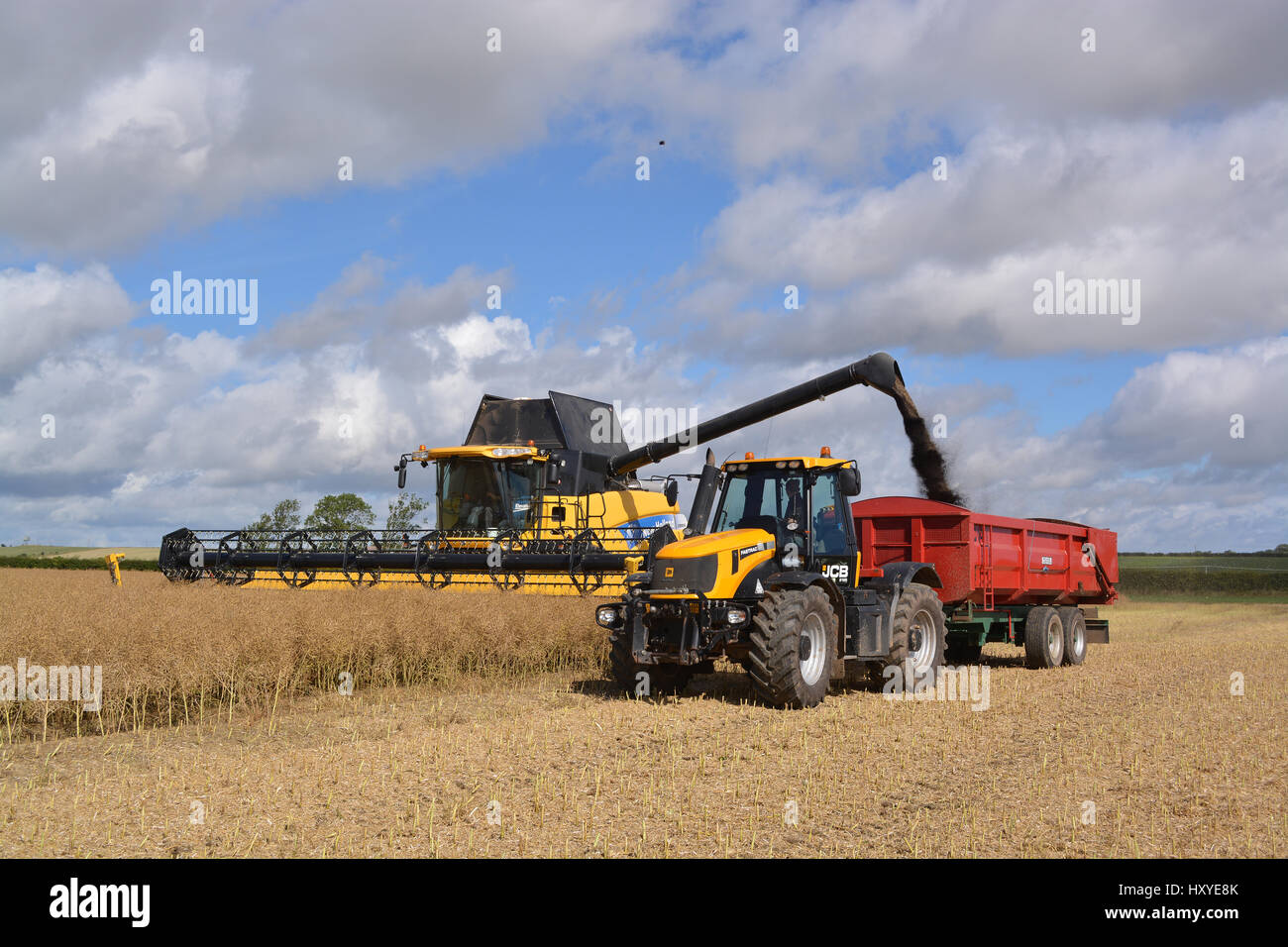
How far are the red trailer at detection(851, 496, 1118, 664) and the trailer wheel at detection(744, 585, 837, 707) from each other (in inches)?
117

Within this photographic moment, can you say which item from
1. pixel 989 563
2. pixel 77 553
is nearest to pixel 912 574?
pixel 989 563

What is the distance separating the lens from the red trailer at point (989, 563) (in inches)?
478

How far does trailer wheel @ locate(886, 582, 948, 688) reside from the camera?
10.1 metres

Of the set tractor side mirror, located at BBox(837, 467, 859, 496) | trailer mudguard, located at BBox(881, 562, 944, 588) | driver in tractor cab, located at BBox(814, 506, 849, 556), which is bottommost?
trailer mudguard, located at BBox(881, 562, 944, 588)

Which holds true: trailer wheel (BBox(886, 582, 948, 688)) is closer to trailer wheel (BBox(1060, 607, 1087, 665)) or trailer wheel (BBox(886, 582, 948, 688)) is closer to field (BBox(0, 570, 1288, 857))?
field (BBox(0, 570, 1288, 857))

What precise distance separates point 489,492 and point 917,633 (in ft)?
23.5

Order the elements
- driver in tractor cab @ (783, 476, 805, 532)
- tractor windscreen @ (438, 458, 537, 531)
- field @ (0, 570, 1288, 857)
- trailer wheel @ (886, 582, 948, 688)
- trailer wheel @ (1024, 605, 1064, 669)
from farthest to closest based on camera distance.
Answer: tractor windscreen @ (438, 458, 537, 531)
trailer wheel @ (1024, 605, 1064, 669)
trailer wheel @ (886, 582, 948, 688)
driver in tractor cab @ (783, 476, 805, 532)
field @ (0, 570, 1288, 857)

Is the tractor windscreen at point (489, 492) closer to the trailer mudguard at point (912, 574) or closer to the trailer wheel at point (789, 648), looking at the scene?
the trailer mudguard at point (912, 574)

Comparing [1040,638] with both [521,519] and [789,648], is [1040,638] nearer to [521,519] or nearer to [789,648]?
[789,648]

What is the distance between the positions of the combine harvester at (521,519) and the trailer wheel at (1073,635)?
3.75 metres

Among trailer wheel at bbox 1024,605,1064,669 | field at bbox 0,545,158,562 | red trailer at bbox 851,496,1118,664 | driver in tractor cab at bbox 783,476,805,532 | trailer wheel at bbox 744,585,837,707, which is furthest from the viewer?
field at bbox 0,545,158,562

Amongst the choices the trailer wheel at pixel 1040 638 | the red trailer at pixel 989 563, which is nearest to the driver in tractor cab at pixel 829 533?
the red trailer at pixel 989 563

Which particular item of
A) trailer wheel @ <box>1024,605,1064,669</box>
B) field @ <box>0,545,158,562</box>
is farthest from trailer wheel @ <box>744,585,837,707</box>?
field @ <box>0,545,158,562</box>
